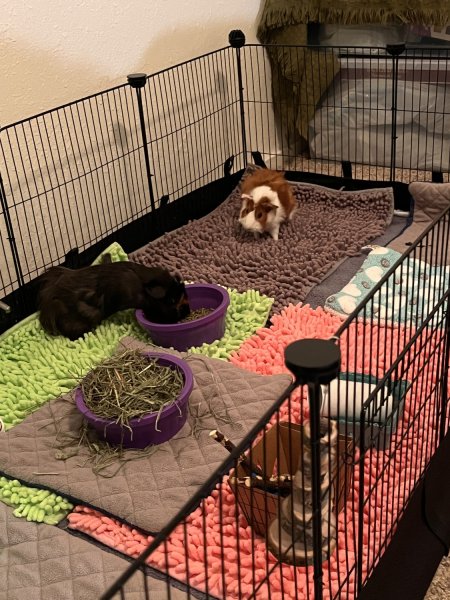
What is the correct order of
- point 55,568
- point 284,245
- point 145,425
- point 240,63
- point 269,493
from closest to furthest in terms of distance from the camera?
point 269,493 < point 55,568 < point 145,425 < point 284,245 < point 240,63

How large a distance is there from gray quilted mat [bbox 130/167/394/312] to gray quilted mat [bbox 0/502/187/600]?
1.40 metres

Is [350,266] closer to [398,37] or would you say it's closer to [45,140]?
[45,140]

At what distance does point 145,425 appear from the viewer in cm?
222

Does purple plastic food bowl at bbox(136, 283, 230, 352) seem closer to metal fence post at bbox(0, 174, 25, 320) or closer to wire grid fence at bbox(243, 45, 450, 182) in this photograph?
metal fence post at bbox(0, 174, 25, 320)

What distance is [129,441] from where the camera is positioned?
7.47ft

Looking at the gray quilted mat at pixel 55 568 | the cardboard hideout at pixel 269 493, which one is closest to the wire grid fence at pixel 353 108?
the cardboard hideout at pixel 269 493

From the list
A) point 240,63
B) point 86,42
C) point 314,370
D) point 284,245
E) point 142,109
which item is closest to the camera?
point 314,370

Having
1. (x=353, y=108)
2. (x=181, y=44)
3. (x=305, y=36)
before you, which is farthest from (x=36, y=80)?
(x=353, y=108)

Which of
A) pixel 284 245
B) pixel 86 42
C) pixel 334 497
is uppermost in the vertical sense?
pixel 86 42

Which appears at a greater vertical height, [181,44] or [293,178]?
[181,44]

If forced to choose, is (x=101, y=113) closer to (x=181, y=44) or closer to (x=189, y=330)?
(x=181, y=44)

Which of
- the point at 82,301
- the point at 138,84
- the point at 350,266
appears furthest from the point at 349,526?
the point at 138,84

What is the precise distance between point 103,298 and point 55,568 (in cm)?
120

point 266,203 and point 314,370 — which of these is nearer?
point 314,370
